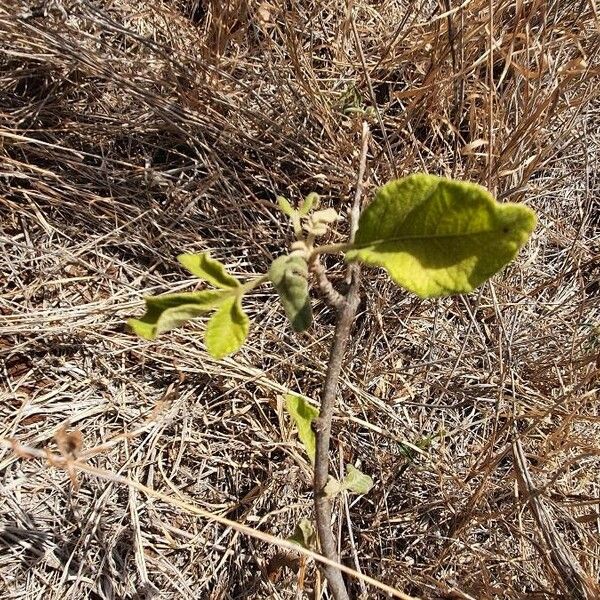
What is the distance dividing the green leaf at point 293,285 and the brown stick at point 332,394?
7cm

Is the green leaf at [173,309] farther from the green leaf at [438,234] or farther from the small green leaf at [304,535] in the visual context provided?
the small green leaf at [304,535]

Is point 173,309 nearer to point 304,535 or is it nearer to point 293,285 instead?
point 293,285

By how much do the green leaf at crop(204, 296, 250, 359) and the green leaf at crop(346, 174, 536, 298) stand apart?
13 centimetres

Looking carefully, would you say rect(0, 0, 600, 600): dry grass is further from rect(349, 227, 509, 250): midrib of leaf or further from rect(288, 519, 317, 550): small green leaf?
rect(349, 227, 509, 250): midrib of leaf

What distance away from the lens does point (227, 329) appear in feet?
2.36

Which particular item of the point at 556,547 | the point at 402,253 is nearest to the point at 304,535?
the point at 556,547

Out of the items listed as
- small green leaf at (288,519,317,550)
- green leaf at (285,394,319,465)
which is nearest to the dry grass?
small green leaf at (288,519,317,550)

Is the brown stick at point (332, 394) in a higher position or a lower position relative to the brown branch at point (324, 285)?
lower

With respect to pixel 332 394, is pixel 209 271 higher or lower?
higher

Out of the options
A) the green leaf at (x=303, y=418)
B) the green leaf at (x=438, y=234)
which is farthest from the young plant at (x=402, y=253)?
the green leaf at (x=303, y=418)

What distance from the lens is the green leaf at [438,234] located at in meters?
0.63

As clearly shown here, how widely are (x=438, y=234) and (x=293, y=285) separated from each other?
0.52 ft

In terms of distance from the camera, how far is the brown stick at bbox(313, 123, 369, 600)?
815 millimetres

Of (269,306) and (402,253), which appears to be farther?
(269,306)
